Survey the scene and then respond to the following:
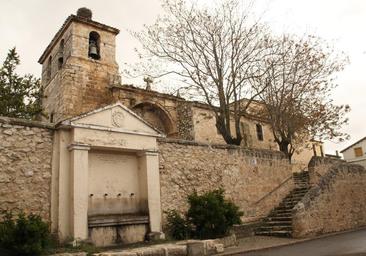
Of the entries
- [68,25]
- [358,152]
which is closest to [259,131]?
[358,152]

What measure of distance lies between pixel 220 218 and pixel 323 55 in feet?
36.2

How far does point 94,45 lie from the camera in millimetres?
19312

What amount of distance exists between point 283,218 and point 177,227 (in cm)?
519

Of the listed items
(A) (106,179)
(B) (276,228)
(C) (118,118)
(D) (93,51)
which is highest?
(D) (93,51)

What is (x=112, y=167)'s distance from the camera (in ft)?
33.1

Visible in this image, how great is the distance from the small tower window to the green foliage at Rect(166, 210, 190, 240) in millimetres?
11811

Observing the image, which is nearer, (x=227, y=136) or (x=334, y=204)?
(x=334, y=204)

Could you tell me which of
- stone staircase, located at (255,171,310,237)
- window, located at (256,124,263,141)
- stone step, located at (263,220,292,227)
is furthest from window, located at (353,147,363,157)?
stone step, located at (263,220,292,227)

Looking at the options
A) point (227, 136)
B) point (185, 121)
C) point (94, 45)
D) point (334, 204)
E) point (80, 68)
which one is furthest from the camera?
point (185, 121)

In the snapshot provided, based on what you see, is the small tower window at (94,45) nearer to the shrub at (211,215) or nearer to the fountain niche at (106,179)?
the fountain niche at (106,179)

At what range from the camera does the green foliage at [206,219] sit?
32.4 ft

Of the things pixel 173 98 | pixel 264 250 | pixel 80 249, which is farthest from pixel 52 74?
pixel 264 250

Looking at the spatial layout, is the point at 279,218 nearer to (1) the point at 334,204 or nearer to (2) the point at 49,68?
(1) the point at 334,204

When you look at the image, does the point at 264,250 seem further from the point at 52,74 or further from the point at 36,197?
the point at 52,74
